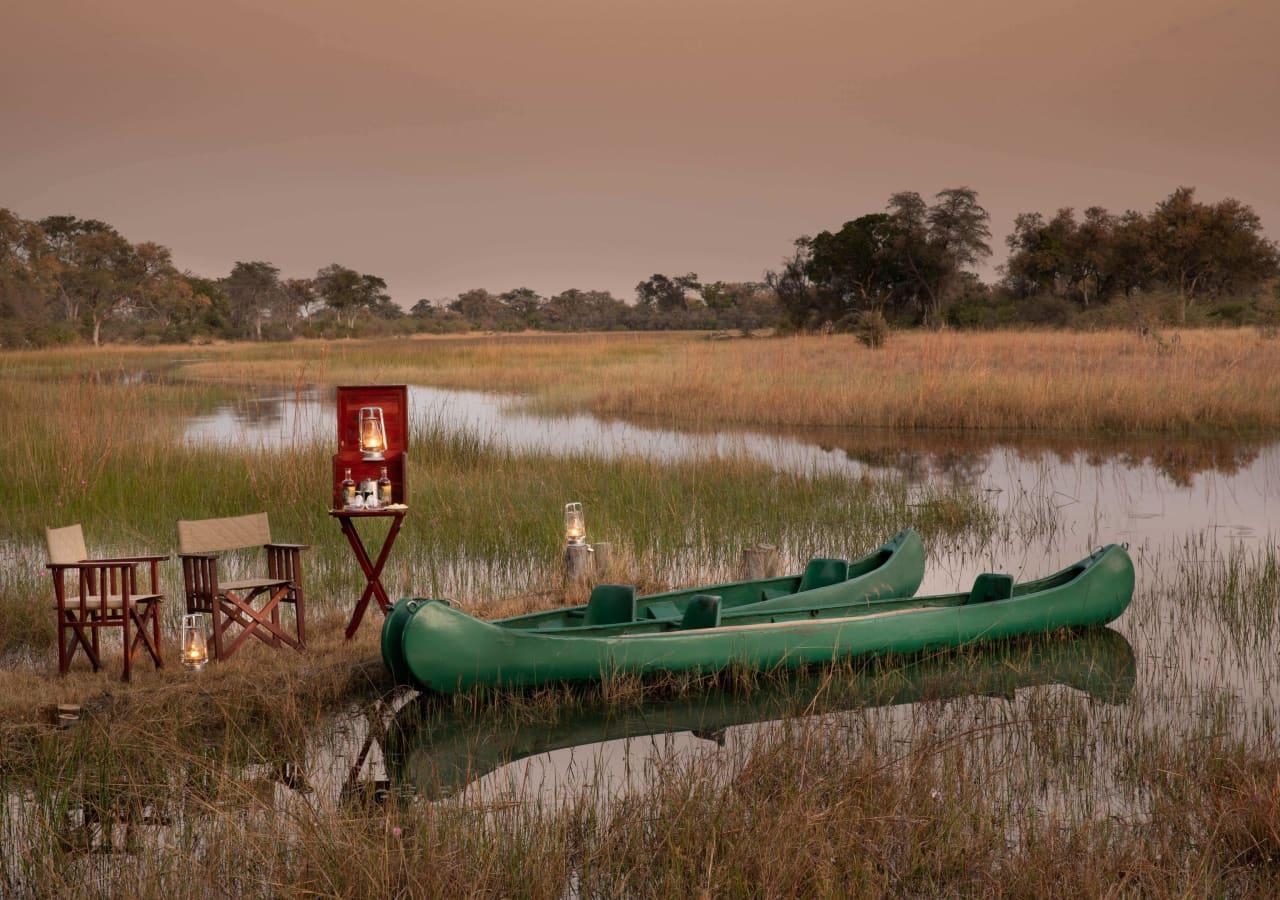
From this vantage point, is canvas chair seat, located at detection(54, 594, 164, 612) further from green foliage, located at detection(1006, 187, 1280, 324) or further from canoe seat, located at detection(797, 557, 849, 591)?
green foliage, located at detection(1006, 187, 1280, 324)

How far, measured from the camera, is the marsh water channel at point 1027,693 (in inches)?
250

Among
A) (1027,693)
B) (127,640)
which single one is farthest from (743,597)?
(127,640)

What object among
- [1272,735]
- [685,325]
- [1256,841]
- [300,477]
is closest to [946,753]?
[1256,841]

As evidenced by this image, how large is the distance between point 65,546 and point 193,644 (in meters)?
0.79

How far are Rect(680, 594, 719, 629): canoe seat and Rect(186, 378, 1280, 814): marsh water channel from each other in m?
0.39

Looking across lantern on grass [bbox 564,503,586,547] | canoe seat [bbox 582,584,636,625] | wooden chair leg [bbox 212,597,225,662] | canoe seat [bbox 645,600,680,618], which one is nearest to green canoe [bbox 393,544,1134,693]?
canoe seat [bbox 582,584,636,625]

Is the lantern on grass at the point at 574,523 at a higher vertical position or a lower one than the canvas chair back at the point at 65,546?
lower

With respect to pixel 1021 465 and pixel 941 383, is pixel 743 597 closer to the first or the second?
pixel 1021 465

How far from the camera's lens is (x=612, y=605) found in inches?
308

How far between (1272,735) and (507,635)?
3.70 m

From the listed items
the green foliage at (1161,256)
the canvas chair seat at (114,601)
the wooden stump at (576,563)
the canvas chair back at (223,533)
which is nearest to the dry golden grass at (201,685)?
the canvas chair seat at (114,601)

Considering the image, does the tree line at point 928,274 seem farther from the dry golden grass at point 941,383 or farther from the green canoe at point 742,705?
the green canoe at point 742,705

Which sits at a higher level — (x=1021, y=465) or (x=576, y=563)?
(x=576, y=563)

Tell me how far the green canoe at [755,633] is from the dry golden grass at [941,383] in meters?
6.73
